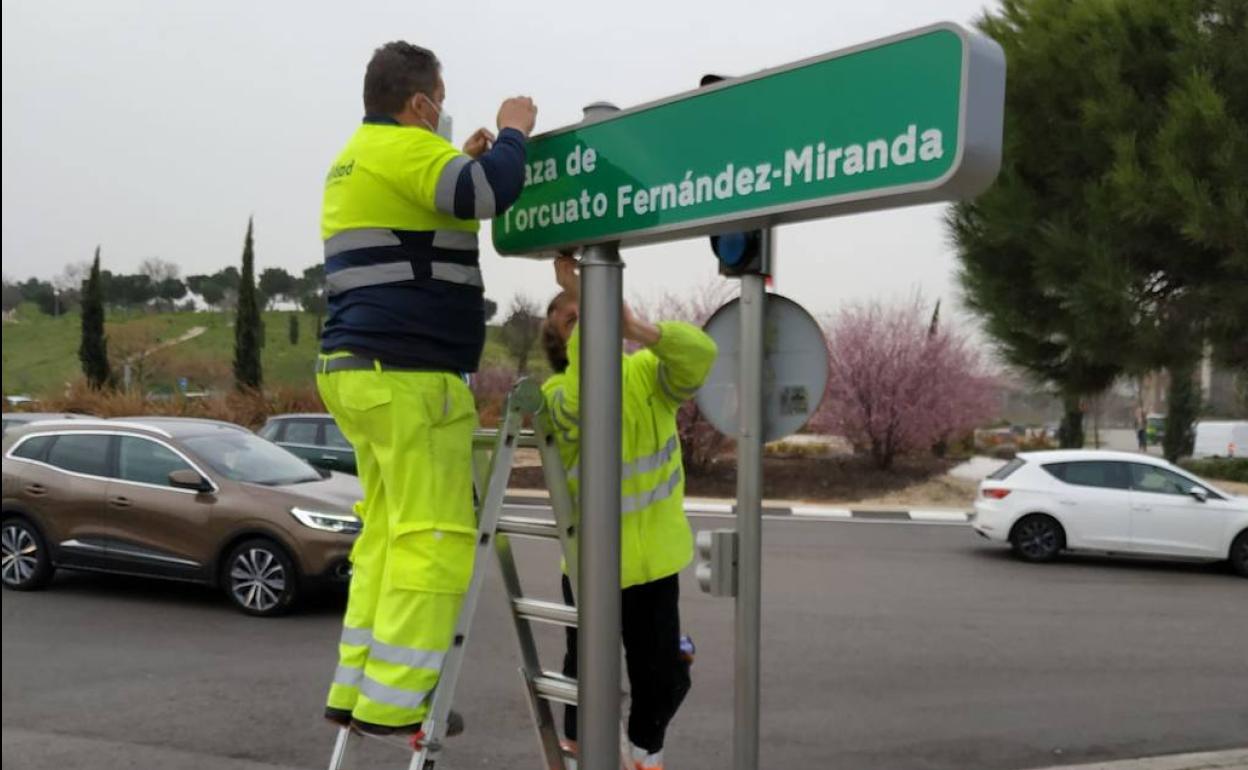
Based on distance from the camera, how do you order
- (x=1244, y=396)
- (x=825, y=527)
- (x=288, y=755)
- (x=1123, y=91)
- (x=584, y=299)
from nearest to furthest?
(x=584, y=299)
(x=288, y=755)
(x=1123, y=91)
(x=1244, y=396)
(x=825, y=527)

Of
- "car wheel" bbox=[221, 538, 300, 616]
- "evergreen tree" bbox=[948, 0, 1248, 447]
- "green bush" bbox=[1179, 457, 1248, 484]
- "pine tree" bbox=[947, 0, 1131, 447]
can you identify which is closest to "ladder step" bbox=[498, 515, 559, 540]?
"evergreen tree" bbox=[948, 0, 1248, 447]

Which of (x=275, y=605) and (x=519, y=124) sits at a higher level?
(x=519, y=124)

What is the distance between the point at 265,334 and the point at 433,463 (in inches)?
1036

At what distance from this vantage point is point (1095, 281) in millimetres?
7074

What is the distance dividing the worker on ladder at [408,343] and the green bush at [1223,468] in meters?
30.5

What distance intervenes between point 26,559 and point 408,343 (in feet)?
28.4

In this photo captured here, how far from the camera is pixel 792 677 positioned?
755cm

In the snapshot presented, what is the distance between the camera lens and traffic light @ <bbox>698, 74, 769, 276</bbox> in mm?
3141

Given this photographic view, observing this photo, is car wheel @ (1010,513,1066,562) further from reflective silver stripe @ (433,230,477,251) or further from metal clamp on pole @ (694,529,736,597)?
reflective silver stripe @ (433,230,477,251)

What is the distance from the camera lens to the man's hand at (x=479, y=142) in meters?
2.44

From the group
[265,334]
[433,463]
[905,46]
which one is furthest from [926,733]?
[265,334]

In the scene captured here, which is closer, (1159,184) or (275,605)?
(1159,184)

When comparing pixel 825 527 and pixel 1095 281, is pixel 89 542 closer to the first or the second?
pixel 1095 281

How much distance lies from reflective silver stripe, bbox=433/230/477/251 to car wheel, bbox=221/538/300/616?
→ 24.0 feet
